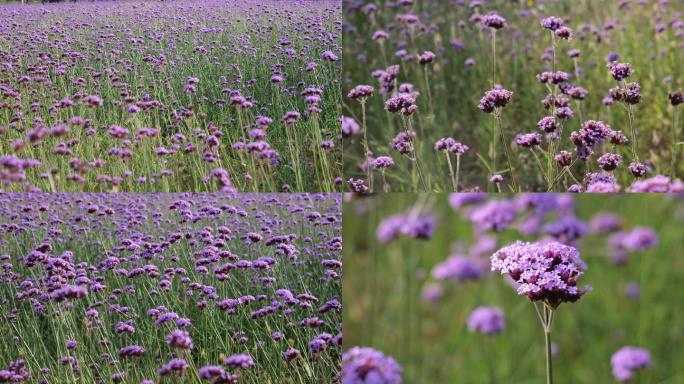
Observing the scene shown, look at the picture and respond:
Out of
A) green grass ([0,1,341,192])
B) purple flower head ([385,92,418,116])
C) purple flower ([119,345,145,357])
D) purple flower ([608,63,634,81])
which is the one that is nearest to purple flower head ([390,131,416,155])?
purple flower head ([385,92,418,116])

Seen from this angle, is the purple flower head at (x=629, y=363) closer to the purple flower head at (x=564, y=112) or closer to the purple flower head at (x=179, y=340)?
the purple flower head at (x=564, y=112)

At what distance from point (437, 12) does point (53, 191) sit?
227 cm

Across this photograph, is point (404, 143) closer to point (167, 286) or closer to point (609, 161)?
point (609, 161)

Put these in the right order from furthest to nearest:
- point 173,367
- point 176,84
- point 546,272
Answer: point 176,84 < point 173,367 < point 546,272

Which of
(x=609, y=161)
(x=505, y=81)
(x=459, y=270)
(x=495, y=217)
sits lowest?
(x=459, y=270)

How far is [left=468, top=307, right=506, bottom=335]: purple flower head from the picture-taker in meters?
2.27

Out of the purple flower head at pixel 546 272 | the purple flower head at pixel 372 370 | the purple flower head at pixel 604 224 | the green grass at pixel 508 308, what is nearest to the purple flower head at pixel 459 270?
the green grass at pixel 508 308

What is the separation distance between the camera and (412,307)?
2.66 meters

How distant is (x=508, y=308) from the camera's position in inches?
104

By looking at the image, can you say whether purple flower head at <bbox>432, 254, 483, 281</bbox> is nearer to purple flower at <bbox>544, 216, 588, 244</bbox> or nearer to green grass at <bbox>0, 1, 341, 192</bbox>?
purple flower at <bbox>544, 216, 588, 244</bbox>

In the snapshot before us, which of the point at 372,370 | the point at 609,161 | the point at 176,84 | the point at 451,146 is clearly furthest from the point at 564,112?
the point at 176,84

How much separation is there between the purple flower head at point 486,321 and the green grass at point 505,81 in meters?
0.62

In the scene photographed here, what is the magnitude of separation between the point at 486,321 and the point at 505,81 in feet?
5.09

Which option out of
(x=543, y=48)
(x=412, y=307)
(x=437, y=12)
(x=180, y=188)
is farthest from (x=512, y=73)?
(x=180, y=188)
